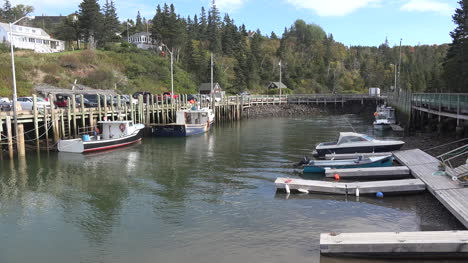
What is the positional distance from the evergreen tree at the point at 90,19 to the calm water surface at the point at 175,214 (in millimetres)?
67897

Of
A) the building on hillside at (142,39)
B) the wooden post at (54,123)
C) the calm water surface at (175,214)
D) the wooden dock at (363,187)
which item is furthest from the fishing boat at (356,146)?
the building on hillside at (142,39)

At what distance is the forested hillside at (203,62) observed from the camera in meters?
70.6

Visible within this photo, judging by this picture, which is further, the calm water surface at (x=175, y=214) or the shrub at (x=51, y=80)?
the shrub at (x=51, y=80)

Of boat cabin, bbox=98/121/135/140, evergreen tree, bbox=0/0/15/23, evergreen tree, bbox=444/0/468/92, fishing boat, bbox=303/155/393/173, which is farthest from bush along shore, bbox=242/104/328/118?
evergreen tree, bbox=0/0/15/23

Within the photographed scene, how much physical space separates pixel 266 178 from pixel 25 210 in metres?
11.8

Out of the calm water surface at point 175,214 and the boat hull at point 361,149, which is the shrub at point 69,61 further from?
the boat hull at point 361,149

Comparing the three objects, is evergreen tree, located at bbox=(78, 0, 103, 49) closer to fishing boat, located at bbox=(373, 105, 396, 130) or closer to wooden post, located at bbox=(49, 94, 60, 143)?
wooden post, located at bbox=(49, 94, 60, 143)

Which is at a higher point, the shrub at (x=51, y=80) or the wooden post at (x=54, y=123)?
the shrub at (x=51, y=80)

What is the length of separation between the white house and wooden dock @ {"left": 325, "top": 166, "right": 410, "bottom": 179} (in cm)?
7952

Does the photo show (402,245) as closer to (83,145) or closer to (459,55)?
(83,145)

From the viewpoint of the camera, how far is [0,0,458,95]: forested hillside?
70.6m

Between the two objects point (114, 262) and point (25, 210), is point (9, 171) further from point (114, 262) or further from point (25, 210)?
point (114, 262)

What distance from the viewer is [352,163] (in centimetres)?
2262

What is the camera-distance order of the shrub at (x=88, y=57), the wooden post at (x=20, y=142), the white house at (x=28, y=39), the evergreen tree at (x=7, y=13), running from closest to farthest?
the wooden post at (x=20, y=142) < the shrub at (x=88, y=57) < the white house at (x=28, y=39) < the evergreen tree at (x=7, y=13)
